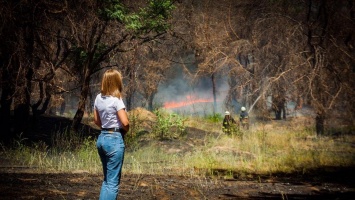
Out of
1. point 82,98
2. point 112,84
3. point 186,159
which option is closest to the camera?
point 112,84

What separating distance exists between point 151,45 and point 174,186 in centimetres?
1112

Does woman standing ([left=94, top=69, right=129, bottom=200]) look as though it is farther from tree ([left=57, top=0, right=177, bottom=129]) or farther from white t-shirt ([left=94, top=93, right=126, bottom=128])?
Result: tree ([left=57, top=0, right=177, bottom=129])

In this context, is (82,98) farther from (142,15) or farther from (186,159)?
(186,159)

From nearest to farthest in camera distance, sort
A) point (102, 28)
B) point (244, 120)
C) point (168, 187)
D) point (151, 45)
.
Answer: point (168, 187), point (102, 28), point (151, 45), point (244, 120)

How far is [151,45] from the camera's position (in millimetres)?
17219

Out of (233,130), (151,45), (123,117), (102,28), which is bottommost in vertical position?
(123,117)

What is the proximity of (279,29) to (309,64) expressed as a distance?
Result: 3406 millimetres

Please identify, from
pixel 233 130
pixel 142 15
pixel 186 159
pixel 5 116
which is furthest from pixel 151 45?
pixel 186 159

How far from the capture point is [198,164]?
31.2 ft

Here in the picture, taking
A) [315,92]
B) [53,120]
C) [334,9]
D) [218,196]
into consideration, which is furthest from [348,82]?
[53,120]

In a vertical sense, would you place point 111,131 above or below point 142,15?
below

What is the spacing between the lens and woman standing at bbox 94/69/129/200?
413 cm

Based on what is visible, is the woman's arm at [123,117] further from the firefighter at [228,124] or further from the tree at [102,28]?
the firefighter at [228,124]

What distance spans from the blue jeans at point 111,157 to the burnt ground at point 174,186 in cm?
164
